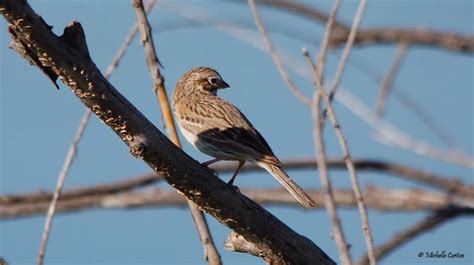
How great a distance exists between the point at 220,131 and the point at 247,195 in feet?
11.5

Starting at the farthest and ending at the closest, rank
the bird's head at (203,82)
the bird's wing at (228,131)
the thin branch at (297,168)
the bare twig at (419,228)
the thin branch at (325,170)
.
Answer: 1. the thin branch at (297,168)
2. the bare twig at (419,228)
3. the bird's head at (203,82)
4. the bird's wing at (228,131)
5. the thin branch at (325,170)

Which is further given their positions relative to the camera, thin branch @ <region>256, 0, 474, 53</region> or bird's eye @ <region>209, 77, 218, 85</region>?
thin branch @ <region>256, 0, 474, 53</region>

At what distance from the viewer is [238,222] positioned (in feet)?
15.4

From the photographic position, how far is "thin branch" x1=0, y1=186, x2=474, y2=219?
964 cm

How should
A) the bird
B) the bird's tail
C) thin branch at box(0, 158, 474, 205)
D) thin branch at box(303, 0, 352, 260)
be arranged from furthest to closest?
thin branch at box(0, 158, 474, 205)
the bird
the bird's tail
thin branch at box(303, 0, 352, 260)

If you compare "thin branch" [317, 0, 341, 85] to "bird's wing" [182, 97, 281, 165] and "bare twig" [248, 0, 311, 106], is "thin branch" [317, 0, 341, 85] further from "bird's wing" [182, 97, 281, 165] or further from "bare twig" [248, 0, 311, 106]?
"bird's wing" [182, 97, 281, 165]

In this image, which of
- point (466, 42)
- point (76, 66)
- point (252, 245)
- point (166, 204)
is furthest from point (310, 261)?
point (466, 42)

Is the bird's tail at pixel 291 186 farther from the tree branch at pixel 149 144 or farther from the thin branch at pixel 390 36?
the thin branch at pixel 390 36

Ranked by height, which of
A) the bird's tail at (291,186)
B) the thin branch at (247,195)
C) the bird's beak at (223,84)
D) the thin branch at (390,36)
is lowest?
the bird's tail at (291,186)

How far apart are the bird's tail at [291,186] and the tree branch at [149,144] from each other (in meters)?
0.60

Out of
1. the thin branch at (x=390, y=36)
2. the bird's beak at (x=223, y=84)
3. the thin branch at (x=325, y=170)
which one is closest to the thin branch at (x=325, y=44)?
the thin branch at (x=325, y=170)

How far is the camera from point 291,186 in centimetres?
569

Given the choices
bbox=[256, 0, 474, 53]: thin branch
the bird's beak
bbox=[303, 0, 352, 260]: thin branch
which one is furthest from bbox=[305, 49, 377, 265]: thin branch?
bbox=[256, 0, 474, 53]: thin branch

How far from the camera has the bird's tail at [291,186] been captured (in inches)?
217
